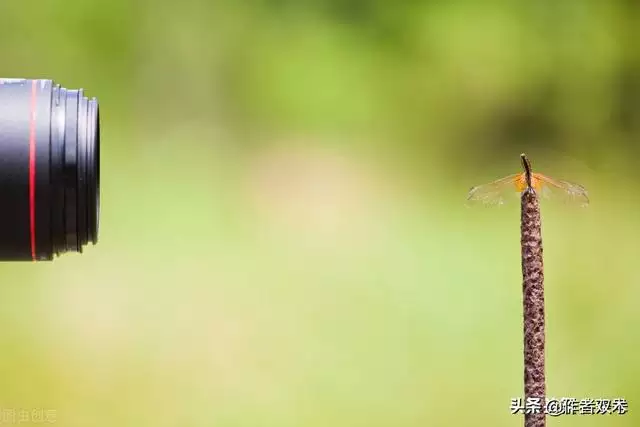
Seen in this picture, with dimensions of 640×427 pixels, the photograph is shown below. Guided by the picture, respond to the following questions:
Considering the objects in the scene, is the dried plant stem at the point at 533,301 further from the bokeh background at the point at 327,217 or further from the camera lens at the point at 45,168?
the bokeh background at the point at 327,217

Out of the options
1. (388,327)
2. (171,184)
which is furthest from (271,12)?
(388,327)

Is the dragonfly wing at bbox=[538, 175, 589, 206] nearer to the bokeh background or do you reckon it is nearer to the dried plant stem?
the dried plant stem

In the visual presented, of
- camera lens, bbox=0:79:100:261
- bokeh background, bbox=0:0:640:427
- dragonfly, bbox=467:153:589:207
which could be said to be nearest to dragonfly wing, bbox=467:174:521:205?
dragonfly, bbox=467:153:589:207

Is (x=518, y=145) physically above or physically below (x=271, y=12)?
below

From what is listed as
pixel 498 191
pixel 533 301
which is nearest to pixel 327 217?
pixel 498 191

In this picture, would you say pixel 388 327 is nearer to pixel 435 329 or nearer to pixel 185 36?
pixel 435 329
